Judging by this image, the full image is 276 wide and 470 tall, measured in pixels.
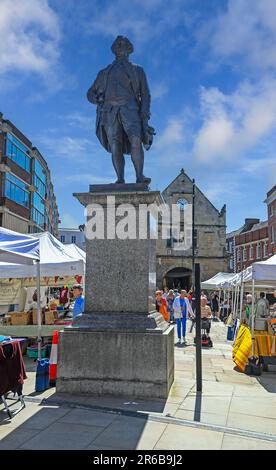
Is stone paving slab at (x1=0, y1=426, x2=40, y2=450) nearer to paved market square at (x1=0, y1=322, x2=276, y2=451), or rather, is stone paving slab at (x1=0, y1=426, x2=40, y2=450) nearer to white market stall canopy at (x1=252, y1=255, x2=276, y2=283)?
paved market square at (x1=0, y1=322, x2=276, y2=451)

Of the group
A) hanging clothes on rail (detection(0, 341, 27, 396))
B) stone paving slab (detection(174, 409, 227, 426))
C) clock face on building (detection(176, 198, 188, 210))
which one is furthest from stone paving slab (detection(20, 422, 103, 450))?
clock face on building (detection(176, 198, 188, 210))

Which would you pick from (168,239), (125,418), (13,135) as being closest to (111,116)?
(125,418)

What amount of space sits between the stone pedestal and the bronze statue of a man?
697 mm

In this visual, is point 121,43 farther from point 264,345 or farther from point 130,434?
point 264,345

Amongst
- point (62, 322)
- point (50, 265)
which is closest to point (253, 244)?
point (62, 322)

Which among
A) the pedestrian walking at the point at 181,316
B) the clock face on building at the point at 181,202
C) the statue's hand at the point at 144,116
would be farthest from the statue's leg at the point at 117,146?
the clock face on building at the point at 181,202

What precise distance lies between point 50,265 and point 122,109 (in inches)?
Result: 197

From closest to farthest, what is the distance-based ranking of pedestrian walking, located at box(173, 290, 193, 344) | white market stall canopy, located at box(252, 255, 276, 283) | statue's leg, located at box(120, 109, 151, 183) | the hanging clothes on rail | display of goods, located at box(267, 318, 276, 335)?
1. the hanging clothes on rail
2. statue's leg, located at box(120, 109, 151, 183)
3. white market stall canopy, located at box(252, 255, 276, 283)
4. display of goods, located at box(267, 318, 276, 335)
5. pedestrian walking, located at box(173, 290, 193, 344)

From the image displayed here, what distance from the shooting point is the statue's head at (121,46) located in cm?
707

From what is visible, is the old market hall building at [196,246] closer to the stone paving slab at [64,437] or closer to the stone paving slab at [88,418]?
the stone paving slab at [88,418]

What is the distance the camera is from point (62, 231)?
289 feet

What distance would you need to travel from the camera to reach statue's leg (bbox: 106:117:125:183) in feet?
22.5

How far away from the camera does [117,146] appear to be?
22.7 feet

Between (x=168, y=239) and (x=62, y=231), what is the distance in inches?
1905
